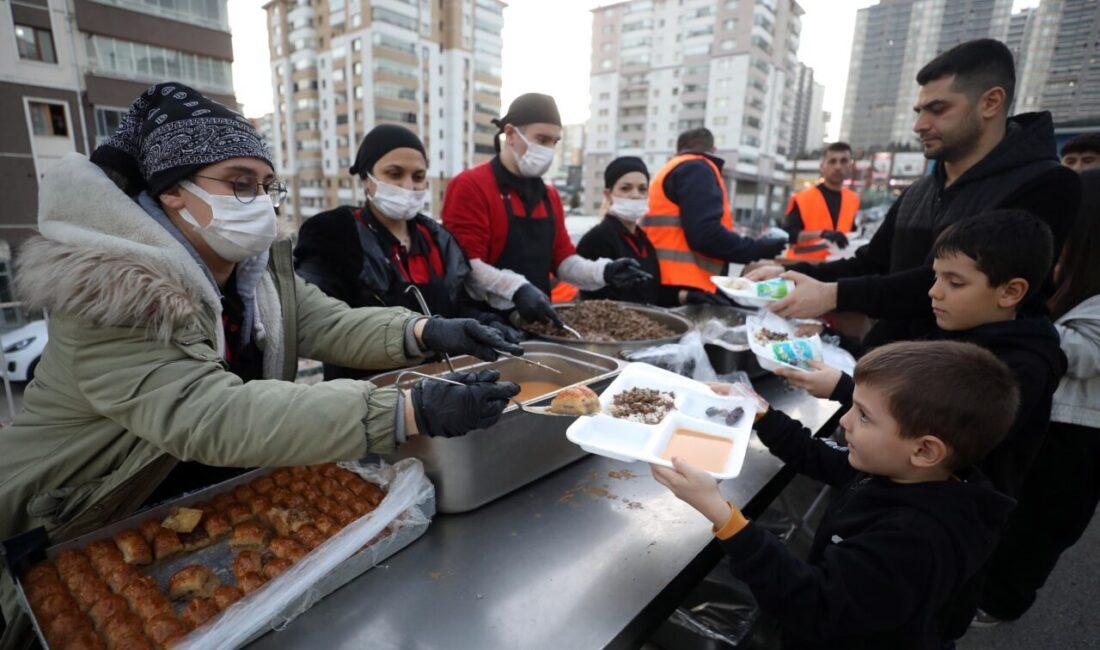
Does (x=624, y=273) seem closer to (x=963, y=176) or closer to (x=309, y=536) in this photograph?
(x=963, y=176)

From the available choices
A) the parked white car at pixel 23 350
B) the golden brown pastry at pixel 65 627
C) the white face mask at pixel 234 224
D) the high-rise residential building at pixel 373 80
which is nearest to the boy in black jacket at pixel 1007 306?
the white face mask at pixel 234 224

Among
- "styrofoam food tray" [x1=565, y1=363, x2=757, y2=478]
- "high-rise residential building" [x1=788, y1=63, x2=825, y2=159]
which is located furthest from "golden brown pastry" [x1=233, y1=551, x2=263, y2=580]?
"high-rise residential building" [x1=788, y1=63, x2=825, y2=159]

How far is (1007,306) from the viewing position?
66.1 inches

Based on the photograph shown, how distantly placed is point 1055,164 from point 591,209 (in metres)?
46.1

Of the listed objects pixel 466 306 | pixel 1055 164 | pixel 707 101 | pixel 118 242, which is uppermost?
pixel 707 101

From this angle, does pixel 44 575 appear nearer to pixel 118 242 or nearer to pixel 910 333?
pixel 118 242

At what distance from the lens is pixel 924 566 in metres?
1.07

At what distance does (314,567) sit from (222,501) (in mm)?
420

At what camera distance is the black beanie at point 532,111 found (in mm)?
2938

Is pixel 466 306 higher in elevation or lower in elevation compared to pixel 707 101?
lower

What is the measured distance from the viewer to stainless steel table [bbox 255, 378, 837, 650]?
1.06 meters

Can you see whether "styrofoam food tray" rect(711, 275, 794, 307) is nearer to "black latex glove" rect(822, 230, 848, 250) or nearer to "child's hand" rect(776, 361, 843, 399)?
"child's hand" rect(776, 361, 843, 399)

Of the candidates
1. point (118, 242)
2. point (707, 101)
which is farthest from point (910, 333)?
point (707, 101)

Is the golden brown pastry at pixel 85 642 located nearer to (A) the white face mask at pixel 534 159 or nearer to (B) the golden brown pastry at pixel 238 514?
(B) the golden brown pastry at pixel 238 514
